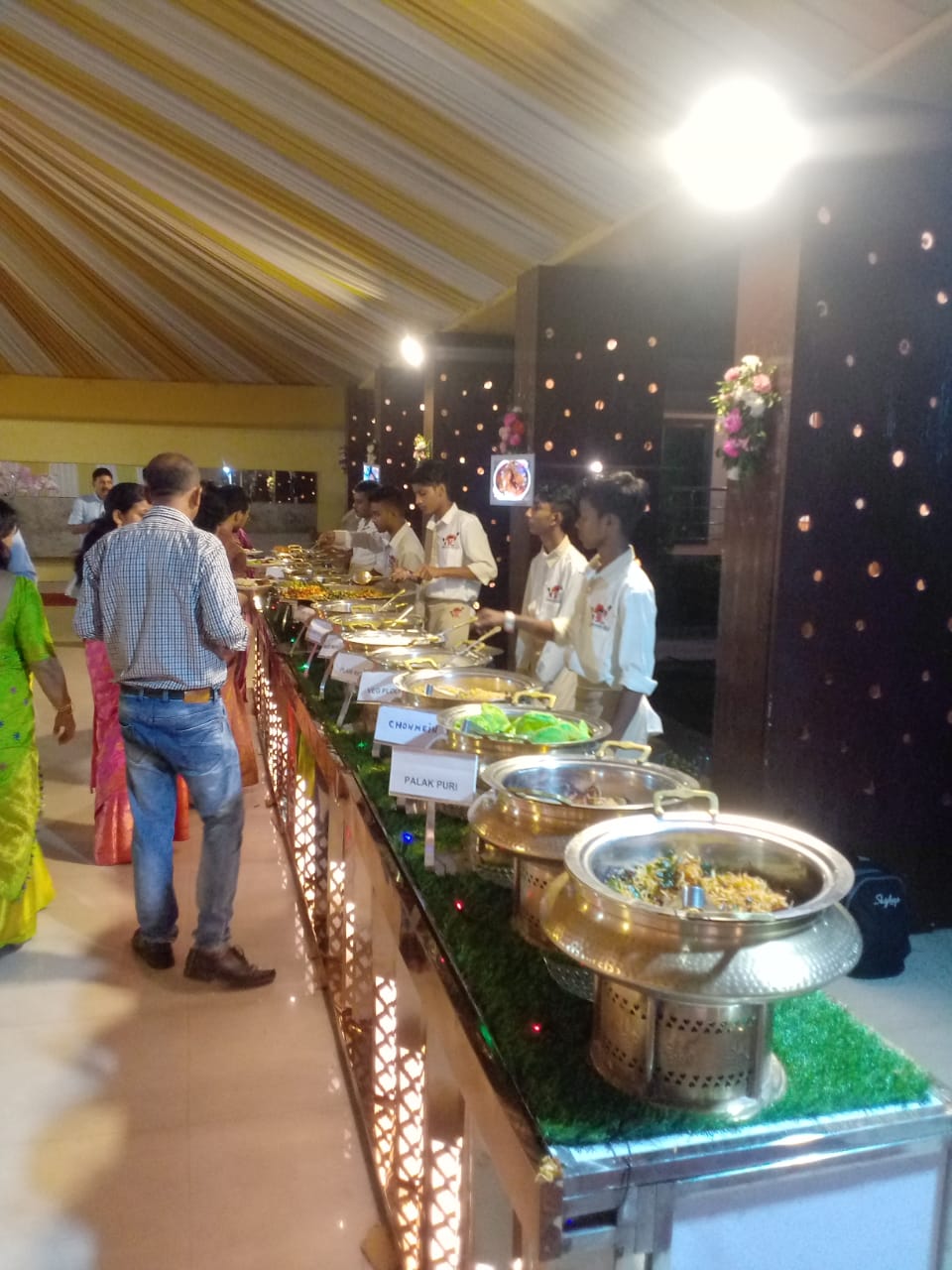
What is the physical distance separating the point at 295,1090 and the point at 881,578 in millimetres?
2492

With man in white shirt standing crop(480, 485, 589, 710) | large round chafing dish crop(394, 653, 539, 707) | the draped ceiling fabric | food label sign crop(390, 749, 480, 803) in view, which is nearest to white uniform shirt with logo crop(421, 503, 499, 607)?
man in white shirt standing crop(480, 485, 589, 710)

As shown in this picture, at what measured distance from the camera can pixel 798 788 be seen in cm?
334

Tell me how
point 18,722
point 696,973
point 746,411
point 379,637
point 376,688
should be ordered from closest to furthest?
point 696,973
point 376,688
point 379,637
point 18,722
point 746,411

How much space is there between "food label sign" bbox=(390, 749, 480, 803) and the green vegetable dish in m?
0.17

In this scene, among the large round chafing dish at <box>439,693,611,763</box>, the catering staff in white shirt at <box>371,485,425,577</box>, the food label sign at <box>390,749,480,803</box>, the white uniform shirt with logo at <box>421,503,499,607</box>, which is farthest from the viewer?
the catering staff in white shirt at <box>371,485,425,577</box>

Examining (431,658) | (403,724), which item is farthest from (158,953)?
(403,724)

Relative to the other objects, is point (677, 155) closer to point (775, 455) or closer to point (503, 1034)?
point (775, 455)

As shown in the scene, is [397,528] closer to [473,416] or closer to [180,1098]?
[473,416]

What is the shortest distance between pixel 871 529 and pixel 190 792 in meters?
2.42

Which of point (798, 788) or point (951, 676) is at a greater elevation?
point (951, 676)

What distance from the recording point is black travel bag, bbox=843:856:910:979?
307 centimetres

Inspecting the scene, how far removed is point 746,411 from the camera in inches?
127

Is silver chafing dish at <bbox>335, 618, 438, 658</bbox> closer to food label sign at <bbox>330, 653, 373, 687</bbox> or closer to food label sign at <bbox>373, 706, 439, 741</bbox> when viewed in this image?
food label sign at <bbox>330, 653, 373, 687</bbox>

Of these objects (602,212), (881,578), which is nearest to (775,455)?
(881,578)
